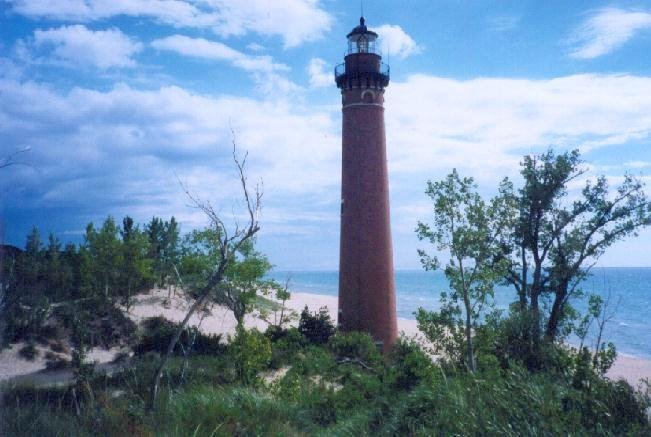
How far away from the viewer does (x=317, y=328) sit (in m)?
22.8

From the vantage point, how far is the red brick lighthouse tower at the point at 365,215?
826 inches

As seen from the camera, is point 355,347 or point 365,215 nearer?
point 355,347

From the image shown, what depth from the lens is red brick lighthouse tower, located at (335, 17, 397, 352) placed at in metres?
21.0

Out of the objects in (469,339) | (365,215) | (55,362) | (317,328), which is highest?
(365,215)

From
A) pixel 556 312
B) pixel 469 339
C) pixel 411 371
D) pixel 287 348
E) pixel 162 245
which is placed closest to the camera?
pixel 469 339

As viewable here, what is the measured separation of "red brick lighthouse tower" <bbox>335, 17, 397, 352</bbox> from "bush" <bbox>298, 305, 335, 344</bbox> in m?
1.52

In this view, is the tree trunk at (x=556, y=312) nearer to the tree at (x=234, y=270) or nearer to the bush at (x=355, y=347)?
the bush at (x=355, y=347)

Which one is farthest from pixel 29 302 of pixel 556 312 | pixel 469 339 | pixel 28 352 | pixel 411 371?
pixel 556 312

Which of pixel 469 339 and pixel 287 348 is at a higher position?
pixel 469 339

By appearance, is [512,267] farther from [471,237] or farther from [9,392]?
[9,392]

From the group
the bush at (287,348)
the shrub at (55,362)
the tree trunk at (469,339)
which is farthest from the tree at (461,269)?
the shrub at (55,362)

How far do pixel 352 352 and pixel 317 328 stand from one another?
4.09 m

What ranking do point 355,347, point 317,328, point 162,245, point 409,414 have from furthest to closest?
point 162,245, point 317,328, point 355,347, point 409,414

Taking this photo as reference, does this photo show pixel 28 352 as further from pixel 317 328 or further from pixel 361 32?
pixel 361 32
